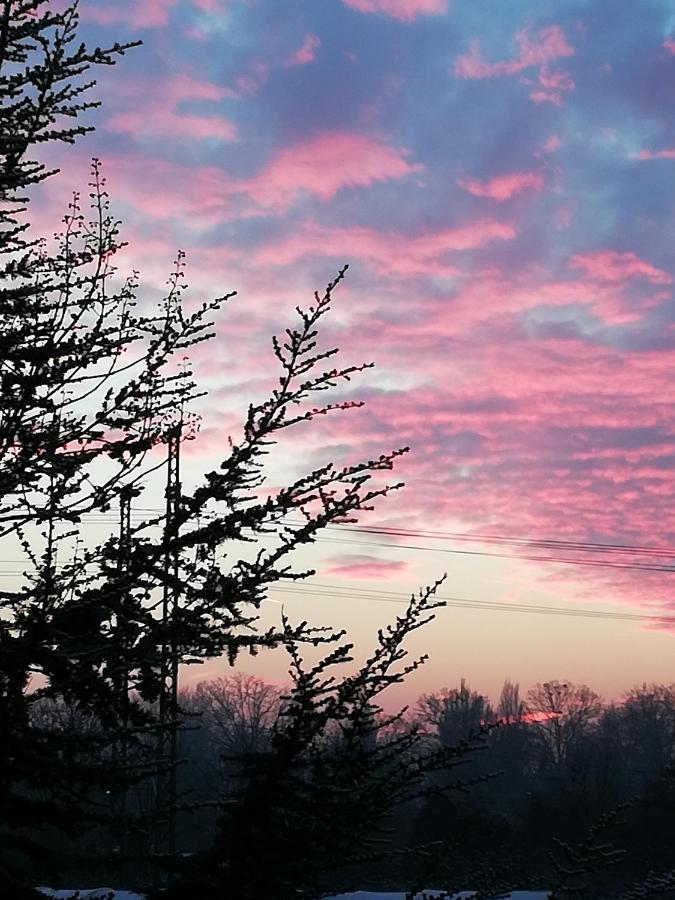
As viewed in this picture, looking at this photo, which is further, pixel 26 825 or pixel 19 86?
pixel 19 86

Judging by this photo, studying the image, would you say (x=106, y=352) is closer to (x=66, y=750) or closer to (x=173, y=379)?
(x=173, y=379)

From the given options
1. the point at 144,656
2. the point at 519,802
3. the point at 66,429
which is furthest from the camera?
the point at 519,802

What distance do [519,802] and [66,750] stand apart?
84727 millimetres

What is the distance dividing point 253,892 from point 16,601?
2.11 meters

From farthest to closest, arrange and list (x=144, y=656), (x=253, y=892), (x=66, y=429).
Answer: (x=66, y=429), (x=144, y=656), (x=253, y=892)

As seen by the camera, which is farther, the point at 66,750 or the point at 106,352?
the point at 106,352

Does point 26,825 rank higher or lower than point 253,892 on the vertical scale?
higher

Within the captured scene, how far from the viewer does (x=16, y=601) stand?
6176 millimetres

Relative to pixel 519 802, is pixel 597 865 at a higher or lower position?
higher

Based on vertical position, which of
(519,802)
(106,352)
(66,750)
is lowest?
(519,802)

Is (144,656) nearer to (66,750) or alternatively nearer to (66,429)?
(66,750)

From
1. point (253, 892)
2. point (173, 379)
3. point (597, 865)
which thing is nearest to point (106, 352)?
point (173, 379)

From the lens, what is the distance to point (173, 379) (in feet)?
22.6

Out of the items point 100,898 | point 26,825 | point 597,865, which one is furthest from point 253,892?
point 597,865
